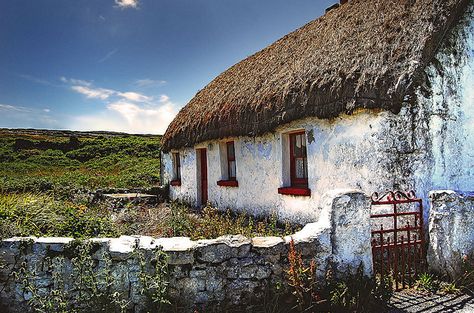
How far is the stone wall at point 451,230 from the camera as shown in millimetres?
4832

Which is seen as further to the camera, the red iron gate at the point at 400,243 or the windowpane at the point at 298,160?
the windowpane at the point at 298,160

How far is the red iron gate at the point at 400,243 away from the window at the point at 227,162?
5.11 metres

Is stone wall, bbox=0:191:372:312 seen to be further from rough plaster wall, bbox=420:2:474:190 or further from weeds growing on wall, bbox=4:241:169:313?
rough plaster wall, bbox=420:2:474:190

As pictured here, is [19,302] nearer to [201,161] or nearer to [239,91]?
[239,91]

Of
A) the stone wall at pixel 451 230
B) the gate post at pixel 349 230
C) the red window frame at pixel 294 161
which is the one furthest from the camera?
the red window frame at pixel 294 161

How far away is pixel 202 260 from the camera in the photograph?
13.4 ft

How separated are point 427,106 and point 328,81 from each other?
64.6 inches

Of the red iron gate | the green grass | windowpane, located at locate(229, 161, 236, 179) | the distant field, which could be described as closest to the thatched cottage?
the red iron gate

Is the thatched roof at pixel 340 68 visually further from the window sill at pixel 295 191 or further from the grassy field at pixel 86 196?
the grassy field at pixel 86 196

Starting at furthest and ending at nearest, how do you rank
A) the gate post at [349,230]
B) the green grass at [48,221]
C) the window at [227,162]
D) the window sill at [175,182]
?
the window sill at [175,182] < the window at [227,162] < the green grass at [48,221] < the gate post at [349,230]

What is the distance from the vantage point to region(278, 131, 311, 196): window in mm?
7910

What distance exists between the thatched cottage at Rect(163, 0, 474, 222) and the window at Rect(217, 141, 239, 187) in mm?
688

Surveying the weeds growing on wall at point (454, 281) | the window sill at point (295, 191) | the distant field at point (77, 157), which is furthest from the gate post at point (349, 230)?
the distant field at point (77, 157)

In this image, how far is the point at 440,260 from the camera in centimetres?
486
